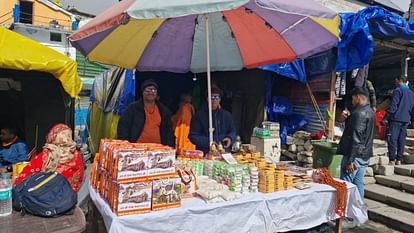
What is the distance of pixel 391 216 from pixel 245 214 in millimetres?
3268

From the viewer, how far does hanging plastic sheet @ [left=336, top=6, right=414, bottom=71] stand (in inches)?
214

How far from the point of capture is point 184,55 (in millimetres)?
4539

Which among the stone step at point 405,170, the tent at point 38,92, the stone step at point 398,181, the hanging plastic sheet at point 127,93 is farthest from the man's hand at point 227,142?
the stone step at point 405,170

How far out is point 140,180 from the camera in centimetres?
208

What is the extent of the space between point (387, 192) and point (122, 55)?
182 inches

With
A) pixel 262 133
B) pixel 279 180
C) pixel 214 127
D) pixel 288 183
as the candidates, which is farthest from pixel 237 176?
pixel 262 133

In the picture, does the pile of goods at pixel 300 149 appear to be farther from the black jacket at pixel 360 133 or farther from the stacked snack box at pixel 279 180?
the stacked snack box at pixel 279 180

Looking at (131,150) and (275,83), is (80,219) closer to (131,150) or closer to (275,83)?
(131,150)

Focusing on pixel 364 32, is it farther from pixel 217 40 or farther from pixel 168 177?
pixel 168 177

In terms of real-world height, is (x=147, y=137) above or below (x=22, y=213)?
above

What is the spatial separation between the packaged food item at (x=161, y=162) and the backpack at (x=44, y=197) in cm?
64

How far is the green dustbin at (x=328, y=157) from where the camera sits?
5.16m

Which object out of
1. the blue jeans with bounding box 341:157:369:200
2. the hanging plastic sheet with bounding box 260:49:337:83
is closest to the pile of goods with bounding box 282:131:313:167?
the hanging plastic sheet with bounding box 260:49:337:83

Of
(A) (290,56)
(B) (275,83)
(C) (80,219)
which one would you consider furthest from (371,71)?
(C) (80,219)
